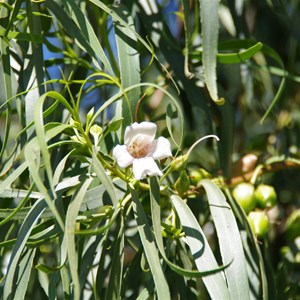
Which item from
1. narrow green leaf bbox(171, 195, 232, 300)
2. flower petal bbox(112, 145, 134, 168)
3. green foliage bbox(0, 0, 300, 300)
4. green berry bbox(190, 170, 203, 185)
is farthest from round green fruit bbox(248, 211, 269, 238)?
flower petal bbox(112, 145, 134, 168)

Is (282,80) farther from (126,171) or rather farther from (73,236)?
(73,236)

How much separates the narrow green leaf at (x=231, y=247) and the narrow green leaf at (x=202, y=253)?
15 millimetres

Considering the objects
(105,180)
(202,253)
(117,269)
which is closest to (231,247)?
(202,253)

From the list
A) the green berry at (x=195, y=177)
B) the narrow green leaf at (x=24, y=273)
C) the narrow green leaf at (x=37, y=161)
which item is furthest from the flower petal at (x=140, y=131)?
the green berry at (x=195, y=177)

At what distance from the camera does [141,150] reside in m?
0.98

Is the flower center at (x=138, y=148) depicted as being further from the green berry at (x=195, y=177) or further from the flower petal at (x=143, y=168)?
the green berry at (x=195, y=177)

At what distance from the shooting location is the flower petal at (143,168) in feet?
3.10

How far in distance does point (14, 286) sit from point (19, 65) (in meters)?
0.41

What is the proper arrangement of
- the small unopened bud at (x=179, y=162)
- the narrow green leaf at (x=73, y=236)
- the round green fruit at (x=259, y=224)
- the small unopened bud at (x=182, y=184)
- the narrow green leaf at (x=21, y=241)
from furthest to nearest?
the round green fruit at (x=259, y=224) → the small unopened bud at (x=182, y=184) → the small unopened bud at (x=179, y=162) → the narrow green leaf at (x=21, y=241) → the narrow green leaf at (x=73, y=236)

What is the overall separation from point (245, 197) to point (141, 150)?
0.39 meters

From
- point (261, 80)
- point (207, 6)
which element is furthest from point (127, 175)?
point (261, 80)

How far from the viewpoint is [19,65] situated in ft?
4.17

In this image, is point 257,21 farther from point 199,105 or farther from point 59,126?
point 59,126

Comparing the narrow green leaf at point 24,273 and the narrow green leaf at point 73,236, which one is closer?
the narrow green leaf at point 73,236
